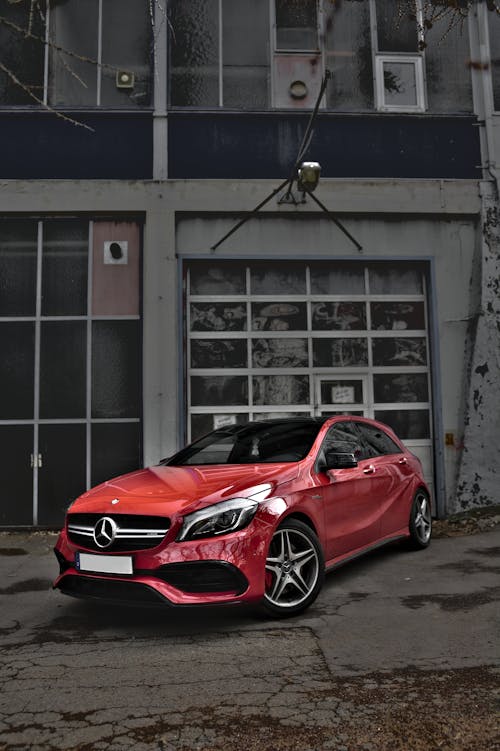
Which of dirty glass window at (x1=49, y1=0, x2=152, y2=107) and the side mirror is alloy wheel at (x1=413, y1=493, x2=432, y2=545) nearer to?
the side mirror

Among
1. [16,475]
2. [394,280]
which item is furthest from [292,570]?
[394,280]

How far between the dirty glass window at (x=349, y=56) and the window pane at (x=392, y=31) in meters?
0.20

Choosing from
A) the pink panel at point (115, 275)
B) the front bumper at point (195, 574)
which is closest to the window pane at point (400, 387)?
the pink panel at point (115, 275)

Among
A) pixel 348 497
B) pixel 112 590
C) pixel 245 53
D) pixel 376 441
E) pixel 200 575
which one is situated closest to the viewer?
pixel 200 575

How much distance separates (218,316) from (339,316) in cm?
187

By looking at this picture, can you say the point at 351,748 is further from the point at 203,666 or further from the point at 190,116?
the point at 190,116

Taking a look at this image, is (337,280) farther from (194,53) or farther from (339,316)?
(194,53)

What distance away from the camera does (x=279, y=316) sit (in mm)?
9898

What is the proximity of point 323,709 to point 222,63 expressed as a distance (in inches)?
Result: 387

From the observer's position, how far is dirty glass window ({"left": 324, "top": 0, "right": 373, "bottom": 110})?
406 inches

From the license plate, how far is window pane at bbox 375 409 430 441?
6.25 m

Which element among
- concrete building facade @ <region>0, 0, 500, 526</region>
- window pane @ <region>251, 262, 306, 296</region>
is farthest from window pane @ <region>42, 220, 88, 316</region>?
window pane @ <region>251, 262, 306, 296</region>

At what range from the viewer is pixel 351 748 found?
267cm

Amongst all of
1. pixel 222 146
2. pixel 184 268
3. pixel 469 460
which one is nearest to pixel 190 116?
pixel 222 146
